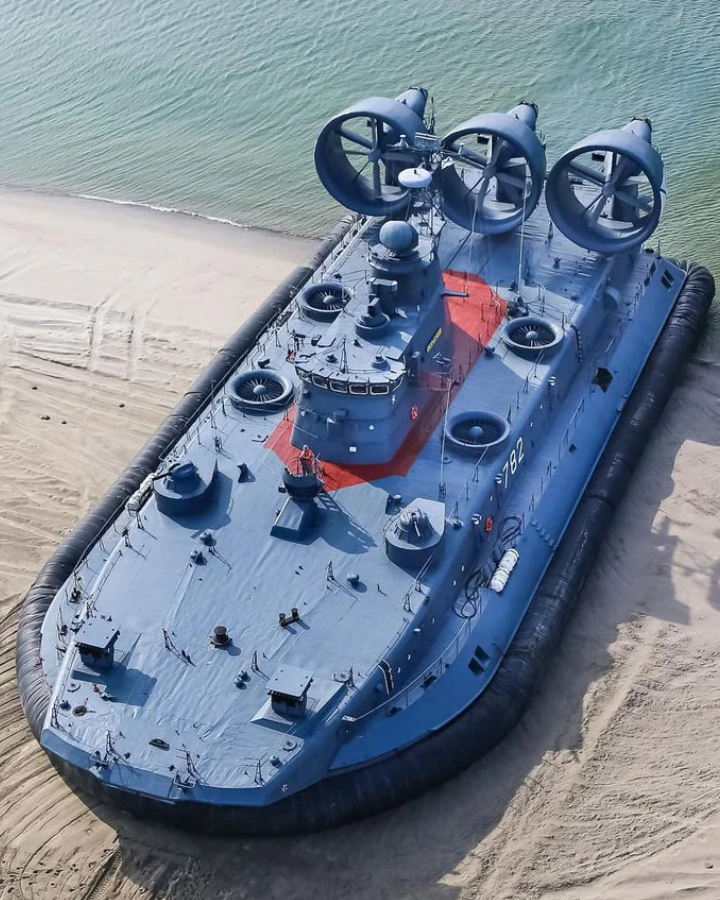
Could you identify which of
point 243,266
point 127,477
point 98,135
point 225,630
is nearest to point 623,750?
point 225,630

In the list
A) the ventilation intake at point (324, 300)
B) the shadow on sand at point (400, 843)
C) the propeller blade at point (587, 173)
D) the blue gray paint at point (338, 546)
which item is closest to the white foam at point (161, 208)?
the blue gray paint at point (338, 546)

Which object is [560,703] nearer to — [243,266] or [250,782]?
[250,782]

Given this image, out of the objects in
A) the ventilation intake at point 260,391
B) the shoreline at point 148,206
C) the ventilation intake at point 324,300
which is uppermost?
the ventilation intake at point 324,300

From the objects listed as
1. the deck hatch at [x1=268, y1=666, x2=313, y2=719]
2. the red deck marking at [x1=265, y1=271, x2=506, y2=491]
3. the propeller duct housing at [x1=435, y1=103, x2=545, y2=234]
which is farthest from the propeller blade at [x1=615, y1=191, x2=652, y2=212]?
the deck hatch at [x1=268, y1=666, x2=313, y2=719]

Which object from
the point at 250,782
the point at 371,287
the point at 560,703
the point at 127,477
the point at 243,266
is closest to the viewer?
the point at 250,782

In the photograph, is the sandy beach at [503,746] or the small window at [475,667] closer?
the sandy beach at [503,746]

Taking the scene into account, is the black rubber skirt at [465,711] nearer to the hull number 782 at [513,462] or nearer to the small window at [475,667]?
the small window at [475,667]

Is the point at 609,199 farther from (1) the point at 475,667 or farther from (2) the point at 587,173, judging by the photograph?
(1) the point at 475,667
